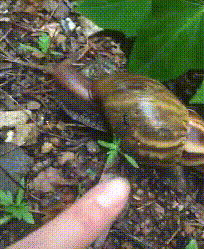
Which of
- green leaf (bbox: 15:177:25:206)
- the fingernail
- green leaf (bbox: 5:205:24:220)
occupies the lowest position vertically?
green leaf (bbox: 5:205:24:220)

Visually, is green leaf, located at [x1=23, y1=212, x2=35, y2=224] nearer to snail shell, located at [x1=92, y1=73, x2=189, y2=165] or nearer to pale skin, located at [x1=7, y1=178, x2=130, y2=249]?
pale skin, located at [x1=7, y1=178, x2=130, y2=249]

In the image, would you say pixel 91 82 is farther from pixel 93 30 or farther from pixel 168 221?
pixel 168 221

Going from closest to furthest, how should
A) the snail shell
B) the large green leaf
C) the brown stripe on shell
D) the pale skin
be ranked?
the pale skin < the large green leaf < the snail shell < the brown stripe on shell

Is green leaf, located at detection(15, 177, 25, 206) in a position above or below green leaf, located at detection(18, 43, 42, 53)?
below

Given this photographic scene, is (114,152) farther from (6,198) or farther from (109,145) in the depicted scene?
(6,198)

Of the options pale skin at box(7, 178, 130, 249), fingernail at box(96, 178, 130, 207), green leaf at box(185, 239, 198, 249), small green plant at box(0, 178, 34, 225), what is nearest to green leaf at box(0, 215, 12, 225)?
small green plant at box(0, 178, 34, 225)

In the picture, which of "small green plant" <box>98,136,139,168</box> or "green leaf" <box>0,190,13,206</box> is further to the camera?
"small green plant" <box>98,136,139,168</box>

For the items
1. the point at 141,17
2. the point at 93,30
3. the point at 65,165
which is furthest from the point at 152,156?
the point at 93,30
